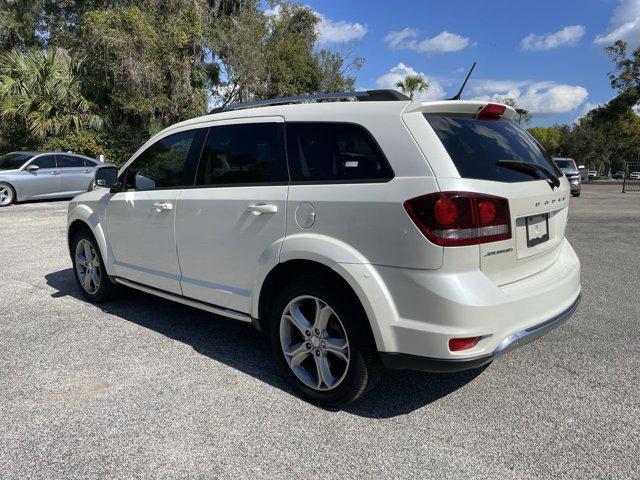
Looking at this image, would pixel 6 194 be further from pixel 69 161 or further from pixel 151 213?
pixel 151 213

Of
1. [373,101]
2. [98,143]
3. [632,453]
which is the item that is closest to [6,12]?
[98,143]

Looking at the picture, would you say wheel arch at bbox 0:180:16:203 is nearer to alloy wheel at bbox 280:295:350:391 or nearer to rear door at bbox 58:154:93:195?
rear door at bbox 58:154:93:195

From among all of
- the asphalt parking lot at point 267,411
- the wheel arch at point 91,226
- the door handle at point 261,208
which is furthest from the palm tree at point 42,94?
the door handle at point 261,208

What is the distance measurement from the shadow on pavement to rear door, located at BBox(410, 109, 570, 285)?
37.9 inches

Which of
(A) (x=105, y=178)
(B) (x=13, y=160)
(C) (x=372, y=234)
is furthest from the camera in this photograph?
(B) (x=13, y=160)

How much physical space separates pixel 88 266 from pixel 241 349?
2.23m

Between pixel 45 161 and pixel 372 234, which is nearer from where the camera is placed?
pixel 372 234

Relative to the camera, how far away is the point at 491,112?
305 cm

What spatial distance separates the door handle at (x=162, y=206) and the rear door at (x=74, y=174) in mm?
12660

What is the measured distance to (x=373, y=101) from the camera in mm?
2975

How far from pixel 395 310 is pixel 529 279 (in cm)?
86

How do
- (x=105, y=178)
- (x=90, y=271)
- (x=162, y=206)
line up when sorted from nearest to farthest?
(x=162, y=206)
(x=105, y=178)
(x=90, y=271)

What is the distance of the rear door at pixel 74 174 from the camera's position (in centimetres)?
1491

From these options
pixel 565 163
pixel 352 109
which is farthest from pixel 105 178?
pixel 565 163
